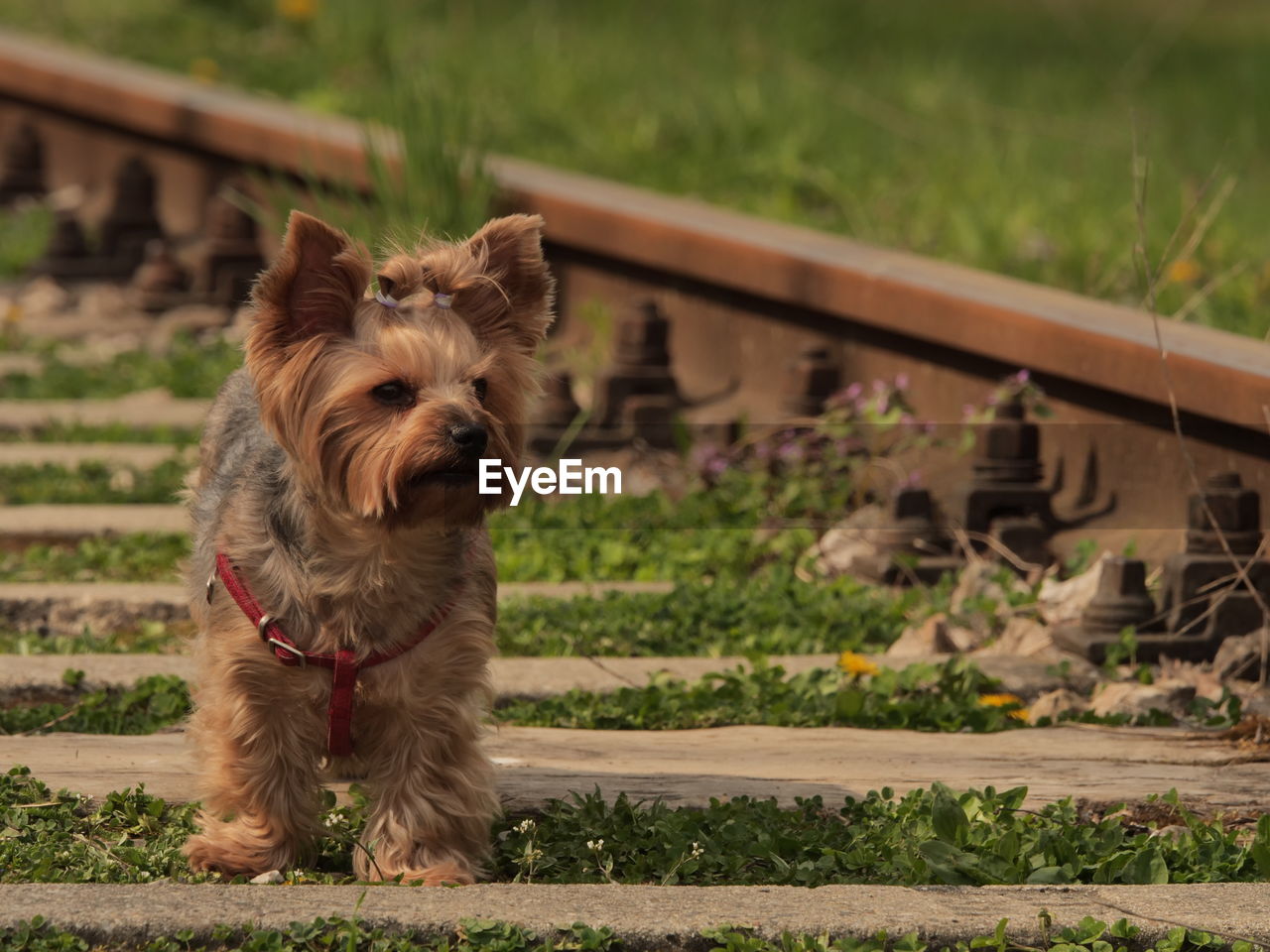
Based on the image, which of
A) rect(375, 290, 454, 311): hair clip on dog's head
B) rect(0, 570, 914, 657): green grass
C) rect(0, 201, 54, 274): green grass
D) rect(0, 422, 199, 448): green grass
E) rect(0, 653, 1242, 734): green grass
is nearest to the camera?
rect(375, 290, 454, 311): hair clip on dog's head

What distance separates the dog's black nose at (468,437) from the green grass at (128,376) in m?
4.83

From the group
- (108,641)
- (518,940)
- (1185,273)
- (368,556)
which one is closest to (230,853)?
(368,556)

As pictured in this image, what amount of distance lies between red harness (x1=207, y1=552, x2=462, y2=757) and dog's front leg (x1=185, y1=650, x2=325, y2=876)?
0.14ft

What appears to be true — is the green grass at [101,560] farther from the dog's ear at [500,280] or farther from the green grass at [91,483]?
the dog's ear at [500,280]

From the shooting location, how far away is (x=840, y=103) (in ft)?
38.8

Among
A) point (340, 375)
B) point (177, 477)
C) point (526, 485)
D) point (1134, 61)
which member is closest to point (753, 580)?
point (526, 485)

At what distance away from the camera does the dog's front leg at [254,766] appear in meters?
4.23

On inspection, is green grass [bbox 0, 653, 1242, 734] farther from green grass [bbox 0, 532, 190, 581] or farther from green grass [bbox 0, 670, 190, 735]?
green grass [bbox 0, 532, 190, 581]

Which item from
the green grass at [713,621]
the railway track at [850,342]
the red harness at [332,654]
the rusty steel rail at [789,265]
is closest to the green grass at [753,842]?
the red harness at [332,654]

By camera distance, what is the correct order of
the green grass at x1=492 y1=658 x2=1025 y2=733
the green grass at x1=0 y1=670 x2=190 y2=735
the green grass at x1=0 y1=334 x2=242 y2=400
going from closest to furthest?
the green grass at x1=0 y1=670 x2=190 y2=735
the green grass at x1=492 y1=658 x2=1025 y2=733
the green grass at x1=0 y1=334 x2=242 y2=400

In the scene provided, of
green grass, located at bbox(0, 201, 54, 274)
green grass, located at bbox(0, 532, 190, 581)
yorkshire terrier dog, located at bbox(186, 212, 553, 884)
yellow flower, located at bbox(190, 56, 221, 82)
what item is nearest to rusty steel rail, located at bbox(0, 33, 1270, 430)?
yellow flower, located at bbox(190, 56, 221, 82)

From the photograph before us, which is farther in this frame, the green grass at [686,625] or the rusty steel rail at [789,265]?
the rusty steel rail at [789,265]

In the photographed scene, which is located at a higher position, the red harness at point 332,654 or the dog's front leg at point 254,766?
the red harness at point 332,654

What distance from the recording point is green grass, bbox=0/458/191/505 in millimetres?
7371
